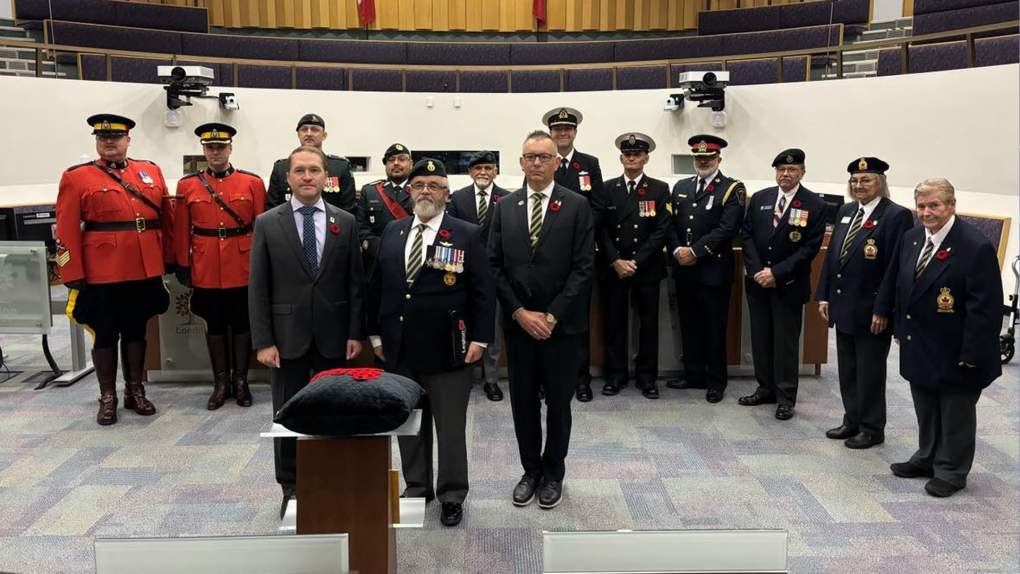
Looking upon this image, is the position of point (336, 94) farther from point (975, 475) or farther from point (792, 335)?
point (975, 475)

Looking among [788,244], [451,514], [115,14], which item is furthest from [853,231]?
[115,14]

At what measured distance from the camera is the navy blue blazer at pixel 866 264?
140 inches

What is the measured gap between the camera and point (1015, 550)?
2689 millimetres

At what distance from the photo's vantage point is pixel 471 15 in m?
12.2

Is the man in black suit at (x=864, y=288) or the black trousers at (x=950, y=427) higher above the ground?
the man in black suit at (x=864, y=288)

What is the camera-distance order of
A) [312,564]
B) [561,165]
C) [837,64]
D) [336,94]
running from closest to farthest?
[312,564]
[561,165]
[837,64]
[336,94]

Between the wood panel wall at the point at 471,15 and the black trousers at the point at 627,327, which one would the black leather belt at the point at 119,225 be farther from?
the wood panel wall at the point at 471,15

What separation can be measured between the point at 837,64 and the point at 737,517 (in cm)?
675

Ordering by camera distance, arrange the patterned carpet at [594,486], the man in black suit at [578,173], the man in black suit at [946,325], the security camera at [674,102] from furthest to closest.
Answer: the security camera at [674,102], the man in black suit at [578,173], the man in black suit at [946,325], the patterned carpet at [594,486]

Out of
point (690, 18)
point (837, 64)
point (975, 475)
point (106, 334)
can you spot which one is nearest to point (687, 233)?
point (975, 475)

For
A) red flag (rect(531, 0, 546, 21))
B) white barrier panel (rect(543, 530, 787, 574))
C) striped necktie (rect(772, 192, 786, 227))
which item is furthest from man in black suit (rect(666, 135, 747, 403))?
red flag (rect(531, 0, 546, 21))

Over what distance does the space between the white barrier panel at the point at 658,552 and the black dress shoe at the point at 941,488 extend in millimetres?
2198

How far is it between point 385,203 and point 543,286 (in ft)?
5.43

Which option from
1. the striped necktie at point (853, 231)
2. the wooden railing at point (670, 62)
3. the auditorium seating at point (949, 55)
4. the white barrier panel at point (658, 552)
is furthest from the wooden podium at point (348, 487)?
the wooden railing at point (670, 62)
